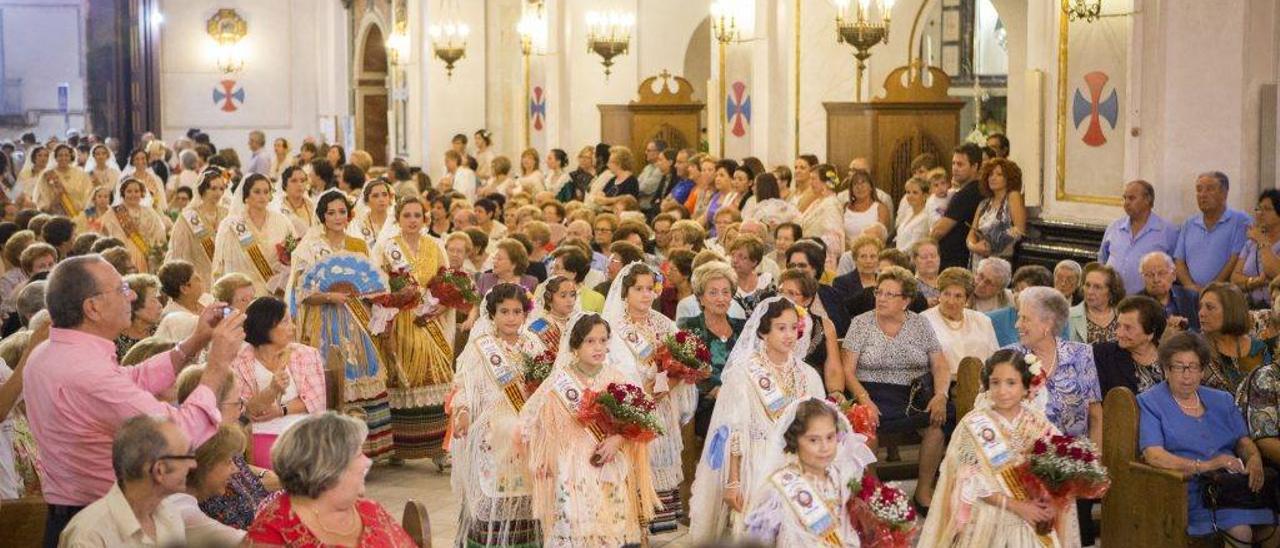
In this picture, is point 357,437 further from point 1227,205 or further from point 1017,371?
point 1227,205

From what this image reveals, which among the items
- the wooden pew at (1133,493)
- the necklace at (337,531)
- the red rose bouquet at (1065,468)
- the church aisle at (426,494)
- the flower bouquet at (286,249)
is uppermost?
the flower bouquet at (286,249)

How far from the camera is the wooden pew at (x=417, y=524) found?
550 centimetres

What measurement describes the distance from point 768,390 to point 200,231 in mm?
6878

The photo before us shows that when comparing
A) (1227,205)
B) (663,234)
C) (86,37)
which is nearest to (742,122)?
(663,234)

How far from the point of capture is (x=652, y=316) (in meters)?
9.02

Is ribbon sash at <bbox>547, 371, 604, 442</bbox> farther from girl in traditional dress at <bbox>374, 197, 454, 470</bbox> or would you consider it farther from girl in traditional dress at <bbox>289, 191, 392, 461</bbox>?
girl in traditional dress at <bbox>374, 197, 454, 470</bbox>

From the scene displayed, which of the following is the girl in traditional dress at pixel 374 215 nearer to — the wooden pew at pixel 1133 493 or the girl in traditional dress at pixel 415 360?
the girl in traditional dress at pixel 415 360

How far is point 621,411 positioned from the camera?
25.2 feet

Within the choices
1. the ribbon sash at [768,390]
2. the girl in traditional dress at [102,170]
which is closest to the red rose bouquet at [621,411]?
the ribbon sash at [768,390]

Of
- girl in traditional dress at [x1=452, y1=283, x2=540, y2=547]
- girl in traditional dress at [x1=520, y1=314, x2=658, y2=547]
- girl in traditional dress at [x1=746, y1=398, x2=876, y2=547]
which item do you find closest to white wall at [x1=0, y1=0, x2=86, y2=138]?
girl in traditional dress at [x1=452, y1=283, x2=540, y2=547]

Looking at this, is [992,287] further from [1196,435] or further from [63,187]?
[63,187]

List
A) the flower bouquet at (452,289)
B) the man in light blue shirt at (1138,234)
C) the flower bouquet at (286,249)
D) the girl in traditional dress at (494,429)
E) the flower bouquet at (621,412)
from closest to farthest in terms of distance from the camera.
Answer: the flower bouquet at (621,412), the girl in traditional dress at (494,429), the flower bouquet at (452,289), the man in light blue shirt at (1138,234), the flower bouquet at (286,249)

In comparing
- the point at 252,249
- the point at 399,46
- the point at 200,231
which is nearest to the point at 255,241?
the point at 252,249

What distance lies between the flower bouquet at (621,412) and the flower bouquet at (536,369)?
1.86 ft
